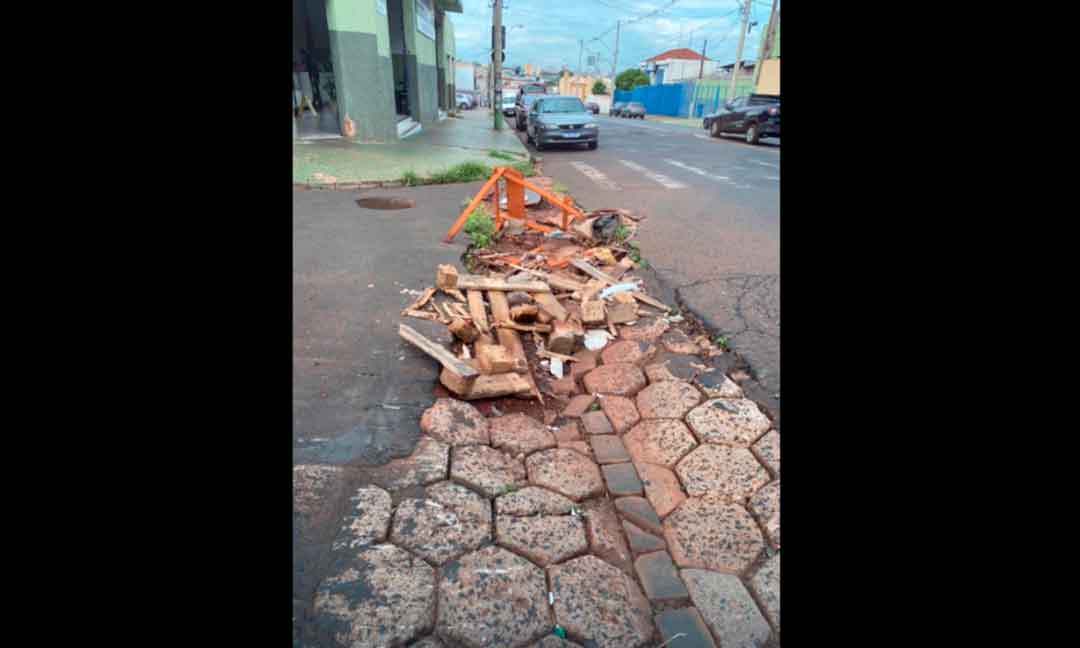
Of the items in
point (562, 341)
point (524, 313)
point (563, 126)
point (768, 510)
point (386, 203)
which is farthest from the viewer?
point (563, 126)

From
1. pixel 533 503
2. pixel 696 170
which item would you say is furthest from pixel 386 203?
pixel 696 170

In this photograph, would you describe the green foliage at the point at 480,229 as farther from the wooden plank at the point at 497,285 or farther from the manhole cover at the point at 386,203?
the wooden plank at the point at 497,285

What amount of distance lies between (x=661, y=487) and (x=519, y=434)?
0.80 metres

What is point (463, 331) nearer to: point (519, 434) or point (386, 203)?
point (519, 434)

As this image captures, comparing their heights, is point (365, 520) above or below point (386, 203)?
above

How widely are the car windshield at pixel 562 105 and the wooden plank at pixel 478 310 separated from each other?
16076 millimetres

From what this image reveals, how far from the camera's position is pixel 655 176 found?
12.7 metres

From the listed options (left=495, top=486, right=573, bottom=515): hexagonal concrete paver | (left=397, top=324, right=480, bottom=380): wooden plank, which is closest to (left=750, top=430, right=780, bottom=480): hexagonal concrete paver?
(left=495, top=486, right=573, bottom=515): hexagonal concrete paver

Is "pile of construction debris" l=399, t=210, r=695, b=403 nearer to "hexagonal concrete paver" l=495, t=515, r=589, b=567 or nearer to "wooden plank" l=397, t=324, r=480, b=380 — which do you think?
"wooden plank" l=397, t=324, r=480, b=380

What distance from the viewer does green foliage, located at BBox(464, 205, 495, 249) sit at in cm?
683
